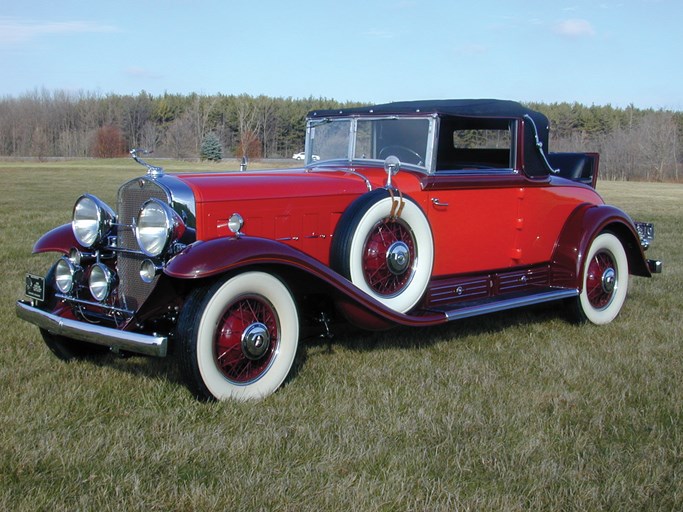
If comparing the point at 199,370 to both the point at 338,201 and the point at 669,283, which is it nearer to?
the point at 338,201

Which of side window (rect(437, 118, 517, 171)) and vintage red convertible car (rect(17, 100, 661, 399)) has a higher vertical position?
side window (rect(437, 118, 517, 171))

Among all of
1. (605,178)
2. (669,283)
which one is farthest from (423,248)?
(605,178)

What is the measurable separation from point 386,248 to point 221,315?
1.44 metres

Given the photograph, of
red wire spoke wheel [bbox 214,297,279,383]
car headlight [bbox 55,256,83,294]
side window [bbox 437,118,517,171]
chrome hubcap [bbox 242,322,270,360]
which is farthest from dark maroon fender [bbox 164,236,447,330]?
side window [bbox 437,118,517,171]

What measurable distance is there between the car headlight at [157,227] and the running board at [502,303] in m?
2.04

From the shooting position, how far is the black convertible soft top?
5.75m

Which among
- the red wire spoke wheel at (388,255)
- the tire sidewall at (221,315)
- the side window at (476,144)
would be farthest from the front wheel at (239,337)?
the side window at (476,144)

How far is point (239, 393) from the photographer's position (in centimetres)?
431

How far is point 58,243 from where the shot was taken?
17.5 ft

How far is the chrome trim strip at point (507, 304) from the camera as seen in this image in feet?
17.7

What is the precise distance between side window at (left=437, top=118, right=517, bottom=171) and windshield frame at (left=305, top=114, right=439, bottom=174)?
0.44 m

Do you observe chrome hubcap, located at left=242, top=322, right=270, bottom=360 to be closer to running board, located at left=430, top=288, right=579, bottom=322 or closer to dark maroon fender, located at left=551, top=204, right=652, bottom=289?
running board, located at left=430, top=288, right=579, bottom=322

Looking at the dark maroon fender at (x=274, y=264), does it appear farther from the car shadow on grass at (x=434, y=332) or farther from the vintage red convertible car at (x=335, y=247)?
the car shadow on grass at (x=434, y=332)

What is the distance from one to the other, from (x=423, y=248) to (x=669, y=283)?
14.6ft
